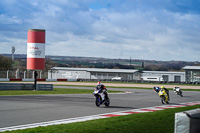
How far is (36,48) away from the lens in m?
35.3

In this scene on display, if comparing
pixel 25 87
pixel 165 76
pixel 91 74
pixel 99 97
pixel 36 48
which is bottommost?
pixel 25 87

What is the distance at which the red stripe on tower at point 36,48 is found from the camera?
34.9 meters

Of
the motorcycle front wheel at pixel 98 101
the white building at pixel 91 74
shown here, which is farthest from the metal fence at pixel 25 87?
the white building at pixel 91 74

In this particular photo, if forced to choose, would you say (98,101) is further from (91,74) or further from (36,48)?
(91,74)

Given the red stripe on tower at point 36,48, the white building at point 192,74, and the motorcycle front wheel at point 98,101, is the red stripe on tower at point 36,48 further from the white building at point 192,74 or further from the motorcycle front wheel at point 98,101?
the white building at point 192,74

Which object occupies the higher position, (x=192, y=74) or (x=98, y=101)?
(x=192, y=74)

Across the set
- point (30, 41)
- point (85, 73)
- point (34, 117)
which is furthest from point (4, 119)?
point (85, 73)

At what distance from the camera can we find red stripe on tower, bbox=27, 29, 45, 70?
3491cm

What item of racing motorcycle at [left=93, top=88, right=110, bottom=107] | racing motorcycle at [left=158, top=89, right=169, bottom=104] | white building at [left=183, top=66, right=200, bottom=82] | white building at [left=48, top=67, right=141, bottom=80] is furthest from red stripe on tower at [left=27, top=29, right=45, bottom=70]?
white building at [left=183, top=66, right=200, bottom=82]

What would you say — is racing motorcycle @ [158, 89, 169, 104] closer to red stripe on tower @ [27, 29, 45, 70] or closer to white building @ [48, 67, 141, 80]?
red stripe on tower @ [27, 29, 45, 70]

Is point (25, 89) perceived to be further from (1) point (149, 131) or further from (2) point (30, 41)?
(1) point (149, 131)

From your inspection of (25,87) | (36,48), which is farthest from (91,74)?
(36,48)

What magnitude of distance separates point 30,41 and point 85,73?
5740 cm

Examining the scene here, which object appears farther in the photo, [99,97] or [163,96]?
[163,96]
